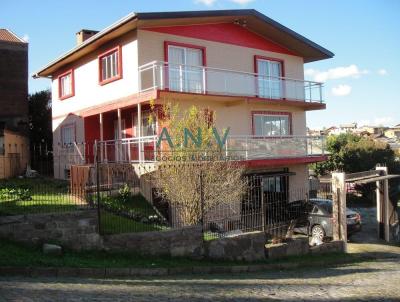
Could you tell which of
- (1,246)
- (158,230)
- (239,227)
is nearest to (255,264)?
(239,227)

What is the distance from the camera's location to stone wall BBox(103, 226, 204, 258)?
34.7 ft

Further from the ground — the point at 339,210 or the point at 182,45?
the point at 182,45

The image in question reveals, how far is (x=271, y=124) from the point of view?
2250 centimetres

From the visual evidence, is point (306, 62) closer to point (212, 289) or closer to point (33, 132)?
point (33, 132)

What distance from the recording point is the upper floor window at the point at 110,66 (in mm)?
18938

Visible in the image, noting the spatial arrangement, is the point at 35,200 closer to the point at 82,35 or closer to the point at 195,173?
the point at 195,173

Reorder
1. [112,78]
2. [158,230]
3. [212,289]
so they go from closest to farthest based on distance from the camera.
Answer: [212,289] < [158,230] < [112,78]

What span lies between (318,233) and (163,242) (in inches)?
311

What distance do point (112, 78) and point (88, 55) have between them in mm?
2920

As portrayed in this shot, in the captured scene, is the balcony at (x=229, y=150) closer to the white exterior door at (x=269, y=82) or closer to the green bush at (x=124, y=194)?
the green bush at (x=124, y=194)

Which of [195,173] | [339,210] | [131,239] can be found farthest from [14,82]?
[339,210]

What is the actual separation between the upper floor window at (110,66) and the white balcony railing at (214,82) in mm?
1693

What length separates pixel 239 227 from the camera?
13.0 meters

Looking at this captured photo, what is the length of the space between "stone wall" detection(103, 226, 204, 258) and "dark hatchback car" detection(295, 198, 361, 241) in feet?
21.1
